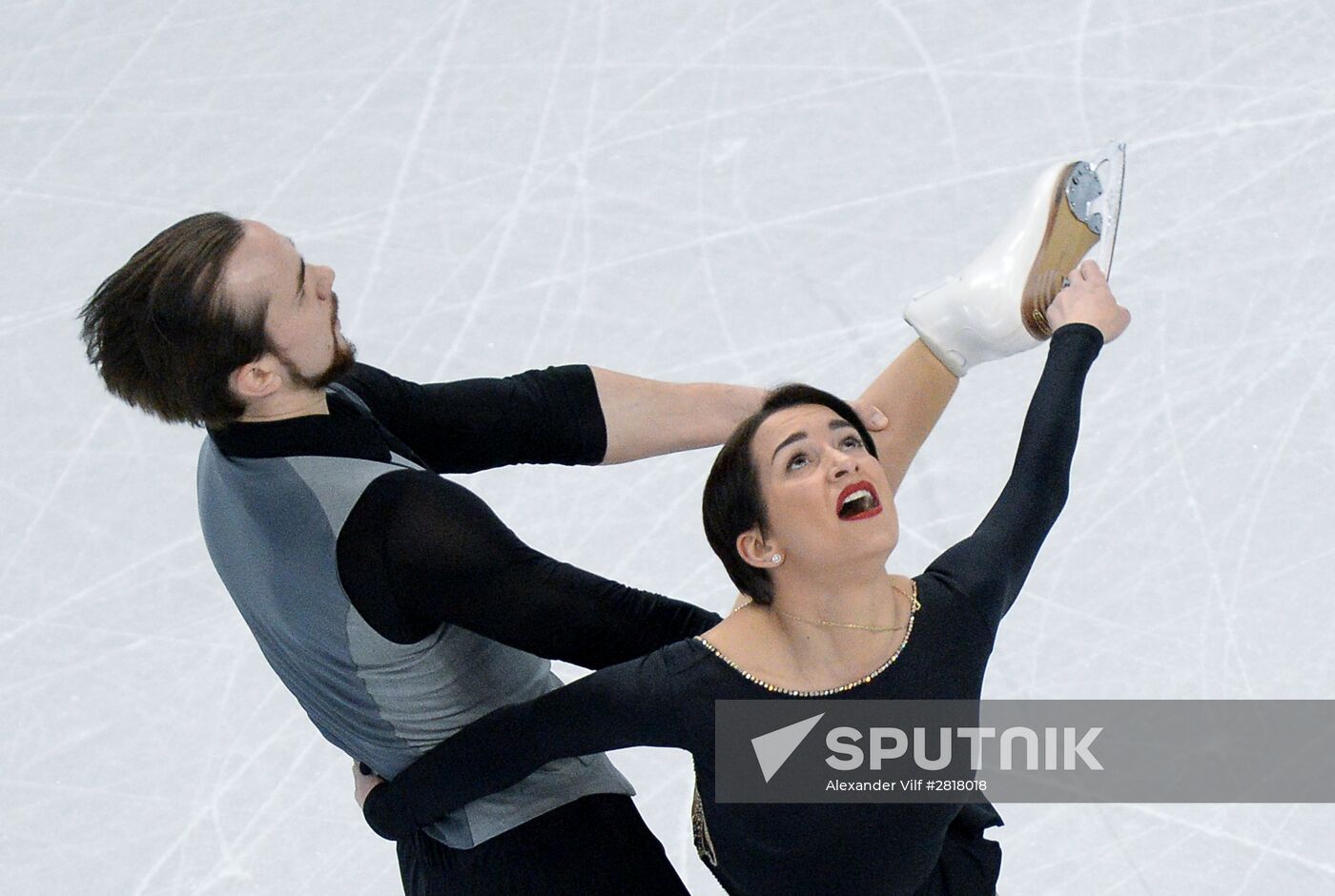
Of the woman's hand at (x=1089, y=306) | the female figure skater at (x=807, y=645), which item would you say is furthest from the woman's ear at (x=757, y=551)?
the woman's hand at (x=1089, y=306)

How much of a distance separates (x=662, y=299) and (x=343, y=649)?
77.0 inches

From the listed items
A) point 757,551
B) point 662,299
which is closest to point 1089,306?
point 757,551

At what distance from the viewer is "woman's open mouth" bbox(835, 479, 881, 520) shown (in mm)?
1938

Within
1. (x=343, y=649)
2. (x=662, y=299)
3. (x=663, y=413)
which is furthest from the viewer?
(x=662, y=299)

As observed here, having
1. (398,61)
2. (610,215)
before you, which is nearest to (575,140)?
(610,215)

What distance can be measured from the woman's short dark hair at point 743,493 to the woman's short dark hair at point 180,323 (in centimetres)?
54

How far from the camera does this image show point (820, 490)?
76.1 inches

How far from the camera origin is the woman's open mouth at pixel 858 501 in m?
1.94

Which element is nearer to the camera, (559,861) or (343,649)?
(343,649)

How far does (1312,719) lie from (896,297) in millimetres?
1219

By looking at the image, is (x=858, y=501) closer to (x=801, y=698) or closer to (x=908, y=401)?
(x=801, y=698)

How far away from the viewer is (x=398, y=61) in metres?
4.45

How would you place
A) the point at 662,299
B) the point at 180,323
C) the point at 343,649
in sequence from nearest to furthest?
the point at 180,323
the point at 343,649
the point at 662,299

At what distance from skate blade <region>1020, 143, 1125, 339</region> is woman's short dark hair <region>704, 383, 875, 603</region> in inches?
16.2
